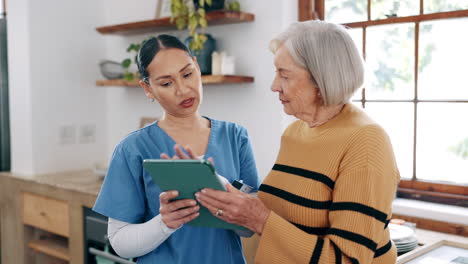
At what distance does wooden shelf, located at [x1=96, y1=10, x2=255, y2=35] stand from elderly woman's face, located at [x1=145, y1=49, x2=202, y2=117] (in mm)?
1158

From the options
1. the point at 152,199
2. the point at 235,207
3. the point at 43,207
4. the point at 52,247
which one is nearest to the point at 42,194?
the point at 43,207

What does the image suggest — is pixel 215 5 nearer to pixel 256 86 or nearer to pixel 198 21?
pixel 198 21

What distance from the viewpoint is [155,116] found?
10.6ft

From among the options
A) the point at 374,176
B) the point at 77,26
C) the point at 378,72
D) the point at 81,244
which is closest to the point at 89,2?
the point at 77,26

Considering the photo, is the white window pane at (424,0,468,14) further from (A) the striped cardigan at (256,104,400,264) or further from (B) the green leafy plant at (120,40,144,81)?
(B) the green leafy plant at (120,40,144,81)

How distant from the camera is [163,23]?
2.87m

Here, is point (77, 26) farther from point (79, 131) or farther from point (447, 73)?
point (447, 73)

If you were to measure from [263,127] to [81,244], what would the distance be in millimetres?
1325

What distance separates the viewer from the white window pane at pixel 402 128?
7.57 ft

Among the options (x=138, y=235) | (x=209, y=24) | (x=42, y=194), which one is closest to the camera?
(x=138, y=235)

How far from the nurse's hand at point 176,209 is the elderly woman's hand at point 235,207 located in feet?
0.15

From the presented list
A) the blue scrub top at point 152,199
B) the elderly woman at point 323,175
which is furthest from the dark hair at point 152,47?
the elderly woman at point 323,175

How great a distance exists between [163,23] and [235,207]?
6.39 feet

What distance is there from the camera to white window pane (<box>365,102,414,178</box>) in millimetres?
2307
